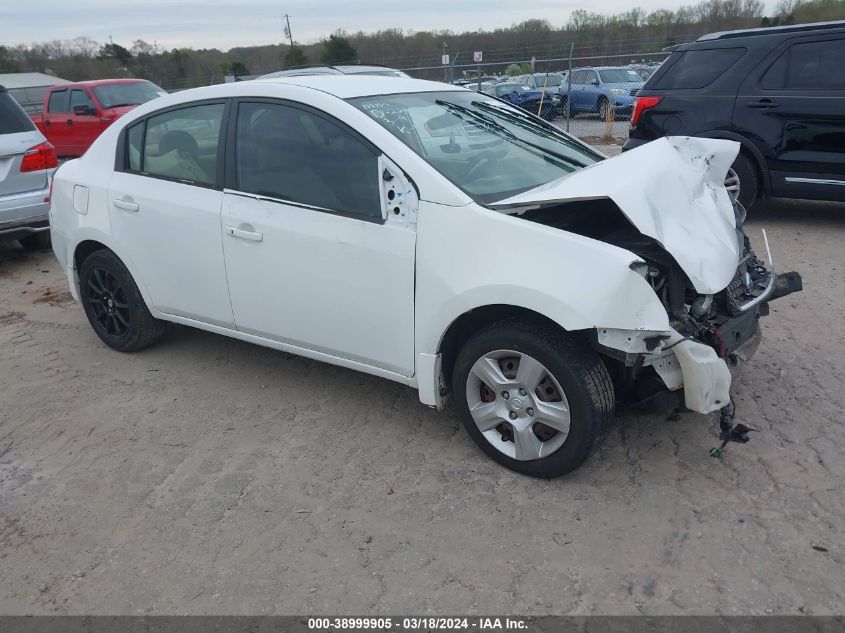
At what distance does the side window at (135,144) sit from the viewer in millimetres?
4469

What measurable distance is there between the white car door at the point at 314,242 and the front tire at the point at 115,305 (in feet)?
3.48

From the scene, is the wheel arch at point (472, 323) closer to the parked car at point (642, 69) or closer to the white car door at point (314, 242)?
the white car door at point (314, 242)

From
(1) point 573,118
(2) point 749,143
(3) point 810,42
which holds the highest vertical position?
Result: (3) point 810,42

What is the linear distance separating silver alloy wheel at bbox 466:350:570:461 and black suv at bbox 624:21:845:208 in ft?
16.3

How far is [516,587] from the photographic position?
2602 millimetres

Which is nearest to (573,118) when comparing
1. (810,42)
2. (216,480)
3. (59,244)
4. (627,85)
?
(627,85)

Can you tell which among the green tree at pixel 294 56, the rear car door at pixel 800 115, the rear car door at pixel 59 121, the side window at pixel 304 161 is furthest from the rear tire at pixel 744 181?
the green tree at pixel 294 56

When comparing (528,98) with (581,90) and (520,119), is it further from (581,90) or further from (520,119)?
(520,119)

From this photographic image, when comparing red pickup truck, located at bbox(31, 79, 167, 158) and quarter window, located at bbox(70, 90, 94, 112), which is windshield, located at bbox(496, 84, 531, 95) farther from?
quarter window, located at bbox(70, 90, 94, 112)

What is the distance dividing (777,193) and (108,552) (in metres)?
6.70

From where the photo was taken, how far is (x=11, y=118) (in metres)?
7.22

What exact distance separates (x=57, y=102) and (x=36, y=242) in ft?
25.0

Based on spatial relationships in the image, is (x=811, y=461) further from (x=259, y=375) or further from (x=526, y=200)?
(x=259, y=375)

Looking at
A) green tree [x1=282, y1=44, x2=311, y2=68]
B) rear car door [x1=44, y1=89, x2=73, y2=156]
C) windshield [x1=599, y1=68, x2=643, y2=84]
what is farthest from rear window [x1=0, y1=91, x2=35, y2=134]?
green tree [x1=282, y1=44, x2=311, y2=68]
